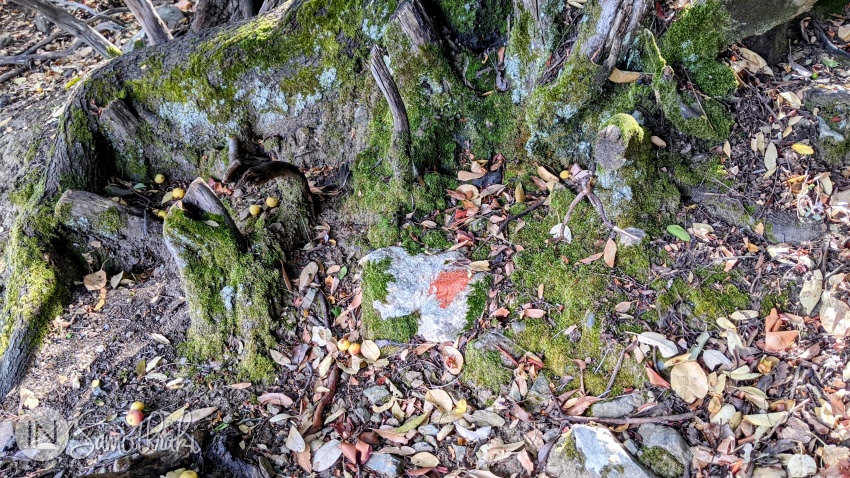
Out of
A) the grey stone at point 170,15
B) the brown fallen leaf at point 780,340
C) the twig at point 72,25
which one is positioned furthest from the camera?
the grey stone at point 170,15

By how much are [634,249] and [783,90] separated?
134 cm

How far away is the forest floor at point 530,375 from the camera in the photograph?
265cm

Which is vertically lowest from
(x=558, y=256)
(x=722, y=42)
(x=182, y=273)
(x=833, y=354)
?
(x=833, y=354)

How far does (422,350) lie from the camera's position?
340cm

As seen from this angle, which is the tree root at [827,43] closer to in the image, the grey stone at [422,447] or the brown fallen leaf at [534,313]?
the brown fallen leaf at [534,313]

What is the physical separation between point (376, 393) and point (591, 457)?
1283mm

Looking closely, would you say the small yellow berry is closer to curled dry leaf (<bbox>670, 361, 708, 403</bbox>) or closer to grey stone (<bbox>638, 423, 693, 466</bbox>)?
grey stone (<bbox>638, 423, 693, 466</bbox>)

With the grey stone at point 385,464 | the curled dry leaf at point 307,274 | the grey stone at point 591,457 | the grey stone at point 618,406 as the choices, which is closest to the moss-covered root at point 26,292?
the curled dry leaf at point 307,274

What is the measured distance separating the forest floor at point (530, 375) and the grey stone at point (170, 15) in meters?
3.80

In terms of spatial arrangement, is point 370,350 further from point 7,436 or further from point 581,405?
point 7,436

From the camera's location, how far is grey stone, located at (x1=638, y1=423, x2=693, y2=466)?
261 centimetres

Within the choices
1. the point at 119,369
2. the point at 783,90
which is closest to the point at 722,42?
the point at 783,90

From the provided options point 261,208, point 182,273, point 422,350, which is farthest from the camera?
point 261,208

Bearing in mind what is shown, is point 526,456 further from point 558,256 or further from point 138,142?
point 138,142
